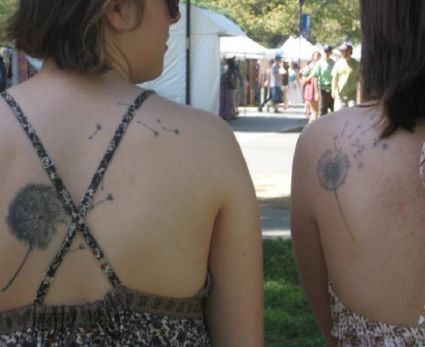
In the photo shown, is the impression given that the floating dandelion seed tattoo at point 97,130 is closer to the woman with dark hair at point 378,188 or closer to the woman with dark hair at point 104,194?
the woman with dark hair at point 104,194

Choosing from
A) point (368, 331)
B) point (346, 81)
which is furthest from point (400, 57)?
point (346, 81)

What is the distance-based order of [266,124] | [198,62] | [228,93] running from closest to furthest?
1. [198,62]
2. [266,124]
3. [228,93]

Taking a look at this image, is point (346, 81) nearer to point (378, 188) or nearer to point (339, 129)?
point (339, 129)

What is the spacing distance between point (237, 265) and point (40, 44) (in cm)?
60

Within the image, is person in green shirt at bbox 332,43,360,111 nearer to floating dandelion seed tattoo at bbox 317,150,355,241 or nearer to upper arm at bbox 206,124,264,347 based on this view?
floating dandelion seed tattoo at bbox 317,150,355,241

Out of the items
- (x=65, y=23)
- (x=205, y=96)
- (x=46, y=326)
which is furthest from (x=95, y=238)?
(x=205, y=96)

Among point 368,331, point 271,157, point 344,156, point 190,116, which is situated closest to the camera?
point 190,116

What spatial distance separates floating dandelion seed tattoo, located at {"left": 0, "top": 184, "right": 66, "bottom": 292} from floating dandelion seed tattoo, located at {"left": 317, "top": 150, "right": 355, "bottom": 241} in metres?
0.75

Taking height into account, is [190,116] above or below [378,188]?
above

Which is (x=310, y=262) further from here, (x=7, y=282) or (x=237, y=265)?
(x=7, y=282)

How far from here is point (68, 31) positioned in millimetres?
1776

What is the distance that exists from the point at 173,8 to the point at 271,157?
1452 centimetres

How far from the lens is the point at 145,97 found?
6.00ft

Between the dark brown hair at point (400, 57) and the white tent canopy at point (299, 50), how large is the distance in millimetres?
37743
